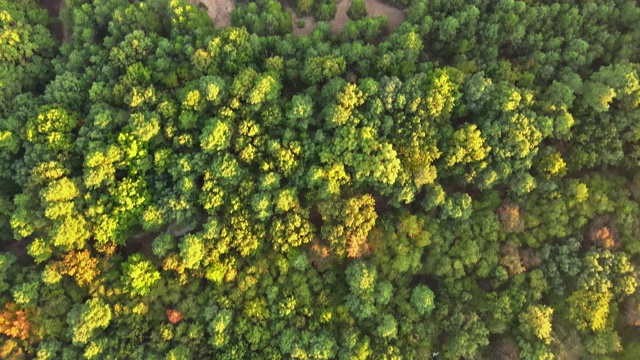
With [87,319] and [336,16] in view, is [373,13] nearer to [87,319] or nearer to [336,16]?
[336,16]

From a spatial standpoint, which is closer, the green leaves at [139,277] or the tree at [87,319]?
the tree at [87,319]

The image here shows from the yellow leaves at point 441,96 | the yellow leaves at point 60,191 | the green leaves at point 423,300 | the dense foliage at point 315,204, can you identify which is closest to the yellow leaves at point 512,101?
the dense foliage at point 315,204

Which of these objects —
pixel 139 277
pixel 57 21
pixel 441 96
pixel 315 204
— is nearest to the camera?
pixel 139 277

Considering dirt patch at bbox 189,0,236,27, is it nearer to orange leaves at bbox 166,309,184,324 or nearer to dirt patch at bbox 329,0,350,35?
dirt patch at bbox 329,0,350,35

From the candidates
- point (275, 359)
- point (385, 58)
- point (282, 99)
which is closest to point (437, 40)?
point (385, 58)

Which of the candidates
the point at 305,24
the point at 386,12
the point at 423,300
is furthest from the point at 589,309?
the point at 305,24

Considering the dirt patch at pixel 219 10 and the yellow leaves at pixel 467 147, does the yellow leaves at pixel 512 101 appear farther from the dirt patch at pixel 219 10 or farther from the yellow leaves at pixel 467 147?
the dirt patch at pixel 219 10
